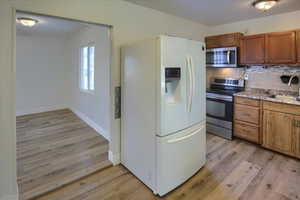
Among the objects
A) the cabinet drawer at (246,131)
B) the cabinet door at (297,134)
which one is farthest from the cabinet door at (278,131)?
the cabinet drawer at (246,131)

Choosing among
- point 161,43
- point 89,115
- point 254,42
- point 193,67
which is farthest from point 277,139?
point 89,115

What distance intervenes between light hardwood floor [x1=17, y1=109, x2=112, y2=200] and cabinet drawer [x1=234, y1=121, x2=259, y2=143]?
8.44ft

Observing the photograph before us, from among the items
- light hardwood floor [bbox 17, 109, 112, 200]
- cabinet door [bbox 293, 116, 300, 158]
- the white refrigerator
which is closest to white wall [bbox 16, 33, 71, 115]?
light hardwood floor [bbox 17, 109, 112, 200]

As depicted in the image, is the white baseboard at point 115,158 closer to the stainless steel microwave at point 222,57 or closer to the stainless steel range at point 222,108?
the stainless steel range at point 222,108

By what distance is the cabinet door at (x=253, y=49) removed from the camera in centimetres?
329

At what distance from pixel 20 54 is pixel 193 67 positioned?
19.0 ft

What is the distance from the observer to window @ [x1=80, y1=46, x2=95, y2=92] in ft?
14.9

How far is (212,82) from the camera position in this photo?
14.6ft

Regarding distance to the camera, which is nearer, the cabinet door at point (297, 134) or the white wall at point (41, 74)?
the cabinet door at point (297, 134)

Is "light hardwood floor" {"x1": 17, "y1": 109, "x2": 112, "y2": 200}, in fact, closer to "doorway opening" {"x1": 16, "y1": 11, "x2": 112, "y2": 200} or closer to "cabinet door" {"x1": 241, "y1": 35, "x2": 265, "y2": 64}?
"doorway opening" {"x1": 16, "y1": 11, "x2": 112, "y2": 200}

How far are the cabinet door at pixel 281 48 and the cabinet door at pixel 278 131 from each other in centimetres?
95

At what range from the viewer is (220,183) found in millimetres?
2264

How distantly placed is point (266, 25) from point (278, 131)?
210cm

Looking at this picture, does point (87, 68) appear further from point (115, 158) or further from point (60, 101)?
point (115, 158)
